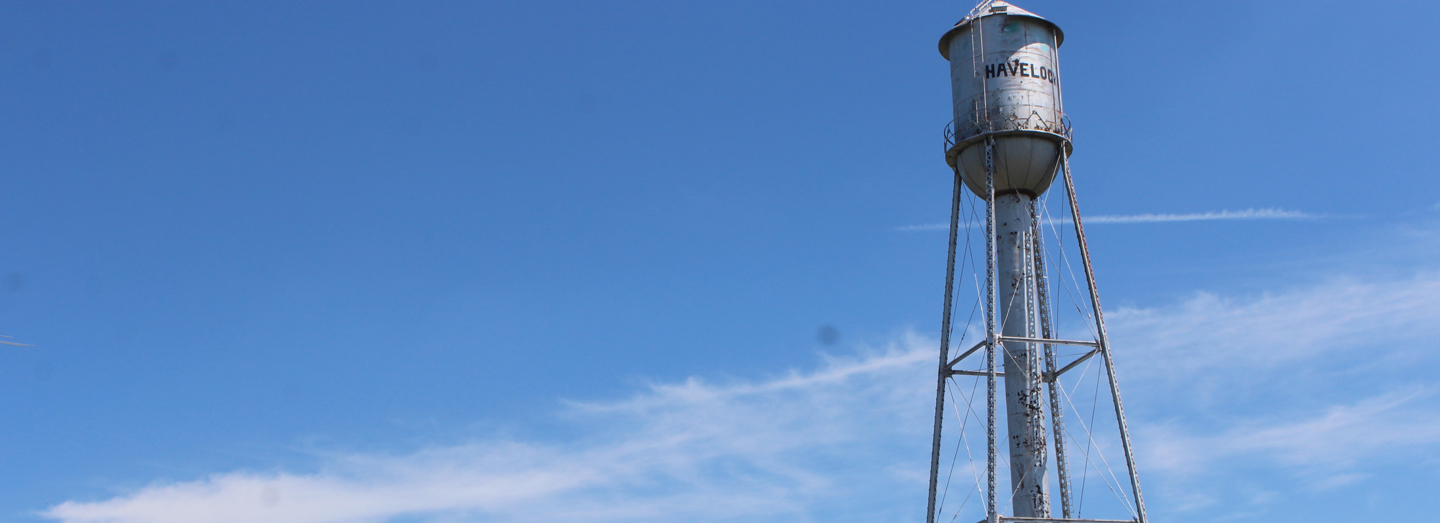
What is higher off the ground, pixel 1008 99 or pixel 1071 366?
pixel 1008 99

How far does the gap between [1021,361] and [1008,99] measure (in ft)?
26.2

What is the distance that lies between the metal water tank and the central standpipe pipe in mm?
1159

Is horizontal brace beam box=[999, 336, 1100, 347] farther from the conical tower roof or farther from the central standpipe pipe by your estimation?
the conical tower roof

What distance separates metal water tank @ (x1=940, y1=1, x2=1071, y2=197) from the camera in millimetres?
37844

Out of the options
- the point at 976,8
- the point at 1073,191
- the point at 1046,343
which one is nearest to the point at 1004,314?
the point at 1046,343

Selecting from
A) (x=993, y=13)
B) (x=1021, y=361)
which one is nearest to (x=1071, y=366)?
(x=1021, y=361)

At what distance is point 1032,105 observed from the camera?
125ft

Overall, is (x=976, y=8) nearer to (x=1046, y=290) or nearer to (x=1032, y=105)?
(x=1032, y=105)

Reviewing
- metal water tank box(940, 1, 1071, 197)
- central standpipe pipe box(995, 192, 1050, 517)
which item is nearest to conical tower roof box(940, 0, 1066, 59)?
metal water tank box(940, 1, 1071, 197)

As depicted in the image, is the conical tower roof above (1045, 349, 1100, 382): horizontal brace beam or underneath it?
above

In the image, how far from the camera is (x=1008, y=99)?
1501 inches

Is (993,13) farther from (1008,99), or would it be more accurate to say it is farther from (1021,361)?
(1021,361)

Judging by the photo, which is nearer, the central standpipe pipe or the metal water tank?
the central standpipe pipe

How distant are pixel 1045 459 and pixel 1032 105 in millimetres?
10689
